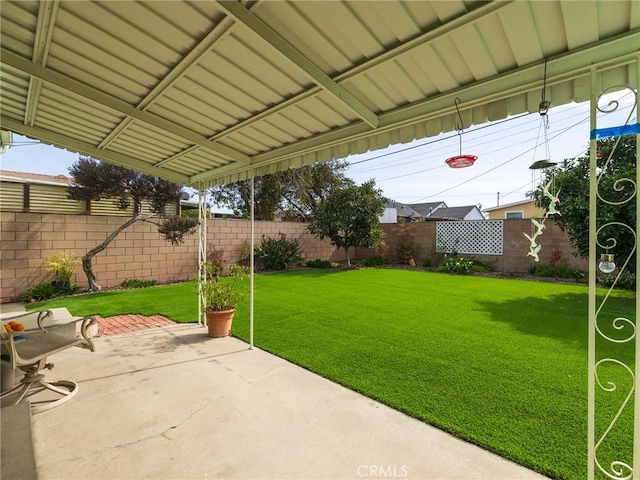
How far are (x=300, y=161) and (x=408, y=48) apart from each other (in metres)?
1.93

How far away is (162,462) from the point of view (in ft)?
6.68

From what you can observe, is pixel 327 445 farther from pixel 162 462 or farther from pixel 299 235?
pixel 299 235

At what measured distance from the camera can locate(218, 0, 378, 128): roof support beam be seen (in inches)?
68.9

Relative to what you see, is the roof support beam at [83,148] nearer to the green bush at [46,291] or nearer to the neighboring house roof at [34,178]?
the green bush at [46,291]

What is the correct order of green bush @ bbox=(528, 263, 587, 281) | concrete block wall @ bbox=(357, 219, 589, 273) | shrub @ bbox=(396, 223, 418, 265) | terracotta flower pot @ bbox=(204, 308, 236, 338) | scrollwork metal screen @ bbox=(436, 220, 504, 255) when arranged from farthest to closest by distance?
shrub @ bbox=(396, 223, 418, 265), scrollwork metal screen @ bbox=(436, 220, 504, 255), concrete block wall @ bbox=(357, 219, 589, 273), green bush @ bbox=(528, 263, 587, 281), terracotta flower pot @ bbox=(204, 308, 236, 338)

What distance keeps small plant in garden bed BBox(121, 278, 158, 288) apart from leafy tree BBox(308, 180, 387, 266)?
609 cm

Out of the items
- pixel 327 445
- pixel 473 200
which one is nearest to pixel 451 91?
pixel 327 445

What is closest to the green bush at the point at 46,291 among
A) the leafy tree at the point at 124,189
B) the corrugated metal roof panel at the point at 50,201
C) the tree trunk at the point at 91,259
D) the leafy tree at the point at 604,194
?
the tree trunk at the point at 91,259

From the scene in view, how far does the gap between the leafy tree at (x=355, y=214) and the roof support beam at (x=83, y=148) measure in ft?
23.1

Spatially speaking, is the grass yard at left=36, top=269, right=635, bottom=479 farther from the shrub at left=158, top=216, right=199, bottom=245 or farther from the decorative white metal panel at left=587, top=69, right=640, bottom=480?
the shrub at left=158, top=216, right=199, bottom=245

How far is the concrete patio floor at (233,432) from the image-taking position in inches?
76.9

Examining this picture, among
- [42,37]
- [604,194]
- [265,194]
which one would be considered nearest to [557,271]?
[604,194]

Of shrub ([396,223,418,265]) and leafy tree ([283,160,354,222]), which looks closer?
shrub ([396,223,418,265])

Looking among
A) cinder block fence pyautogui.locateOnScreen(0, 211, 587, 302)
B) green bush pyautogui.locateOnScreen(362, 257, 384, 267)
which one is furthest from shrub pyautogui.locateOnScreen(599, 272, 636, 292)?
green bush pyautogui.locateOnScreen(362, 257, 384, 267)
